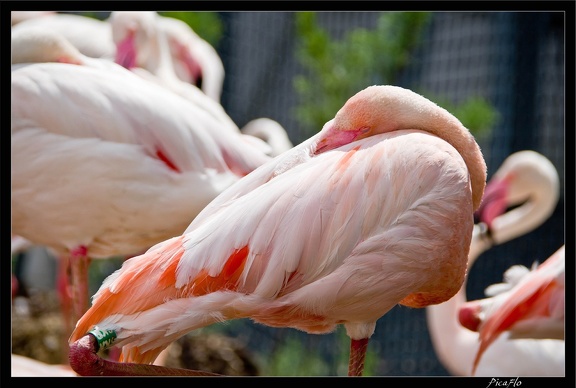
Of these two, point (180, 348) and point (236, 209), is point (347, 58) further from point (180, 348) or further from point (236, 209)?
point (236, 209)

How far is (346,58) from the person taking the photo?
15.4ft

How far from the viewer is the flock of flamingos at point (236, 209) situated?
1643mm

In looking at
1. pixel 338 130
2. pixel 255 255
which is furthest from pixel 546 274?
pixel 255 255

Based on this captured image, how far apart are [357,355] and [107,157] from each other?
34.6 inches

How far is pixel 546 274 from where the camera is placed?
2486 mm

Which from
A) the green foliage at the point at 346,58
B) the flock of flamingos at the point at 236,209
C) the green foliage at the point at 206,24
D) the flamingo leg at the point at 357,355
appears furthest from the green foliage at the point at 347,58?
the flamingo leg at the point at 357,355

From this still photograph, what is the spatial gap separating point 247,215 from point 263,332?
3045 mm

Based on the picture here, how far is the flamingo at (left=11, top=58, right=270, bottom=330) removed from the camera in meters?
2.33

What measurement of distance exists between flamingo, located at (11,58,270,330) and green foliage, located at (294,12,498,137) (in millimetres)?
2114

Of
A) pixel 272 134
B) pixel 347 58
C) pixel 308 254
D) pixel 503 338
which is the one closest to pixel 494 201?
pixel 503 338

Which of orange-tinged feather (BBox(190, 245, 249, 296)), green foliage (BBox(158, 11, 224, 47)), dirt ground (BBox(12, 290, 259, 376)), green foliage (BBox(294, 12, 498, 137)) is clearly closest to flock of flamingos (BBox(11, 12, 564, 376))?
orange-tinged feather (BBox(190, 245, 249, 296))

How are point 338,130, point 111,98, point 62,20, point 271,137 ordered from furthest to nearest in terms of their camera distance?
point 62,20 < point 271,137 < point 111,98 < point 338,130

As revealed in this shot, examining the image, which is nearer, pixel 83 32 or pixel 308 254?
pixel 308 254
